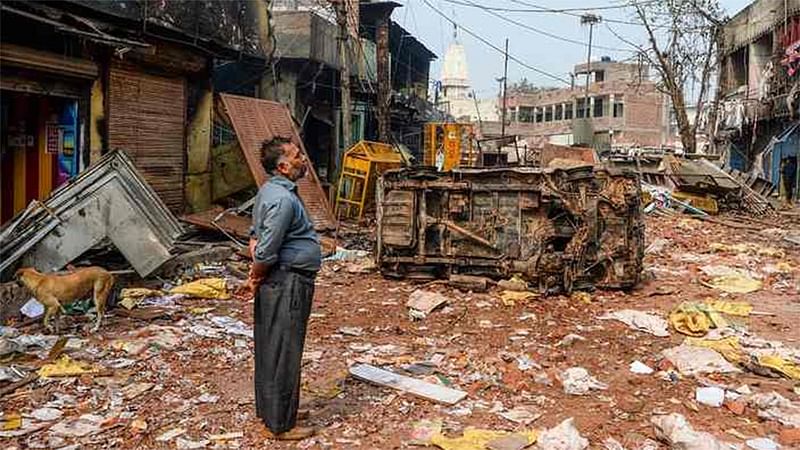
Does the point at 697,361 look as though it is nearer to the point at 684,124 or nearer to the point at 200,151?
the point at 200,151

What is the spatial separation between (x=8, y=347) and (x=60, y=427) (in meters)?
1.45

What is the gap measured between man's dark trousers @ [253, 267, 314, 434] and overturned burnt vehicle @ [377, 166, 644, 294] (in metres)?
4.15

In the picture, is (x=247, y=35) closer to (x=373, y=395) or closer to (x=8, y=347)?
(x=8, y=347)

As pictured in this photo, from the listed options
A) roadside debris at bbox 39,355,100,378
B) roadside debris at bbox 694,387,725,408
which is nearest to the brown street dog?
roadside debris at bbox 39,355,100,378

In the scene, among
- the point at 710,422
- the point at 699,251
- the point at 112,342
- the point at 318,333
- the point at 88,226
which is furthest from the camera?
the point at 699,251

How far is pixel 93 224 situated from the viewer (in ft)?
21.3

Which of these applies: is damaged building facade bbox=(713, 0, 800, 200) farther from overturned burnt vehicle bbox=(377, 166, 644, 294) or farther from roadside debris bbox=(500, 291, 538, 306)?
roadside debris bbox=(500, 291, 538, 306)

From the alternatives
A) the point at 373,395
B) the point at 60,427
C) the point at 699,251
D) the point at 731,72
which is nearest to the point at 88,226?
the point at 60,427

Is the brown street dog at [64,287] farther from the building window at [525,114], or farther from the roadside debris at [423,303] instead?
the building window at [525,114]

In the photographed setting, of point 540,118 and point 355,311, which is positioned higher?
point 540,118

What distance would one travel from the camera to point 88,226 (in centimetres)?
647

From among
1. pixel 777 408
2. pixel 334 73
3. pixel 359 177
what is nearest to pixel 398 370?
pixel 777 408

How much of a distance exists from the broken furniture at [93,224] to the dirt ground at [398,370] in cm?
74

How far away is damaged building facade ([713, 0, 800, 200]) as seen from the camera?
68.6 ft
